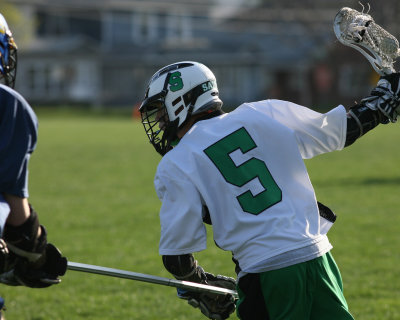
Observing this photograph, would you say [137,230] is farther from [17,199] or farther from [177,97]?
[17,199]

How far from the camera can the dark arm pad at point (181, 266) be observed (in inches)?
→ 145

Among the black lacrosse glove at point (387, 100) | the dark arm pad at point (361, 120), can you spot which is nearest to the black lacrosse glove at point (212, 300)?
the dark arm pad at point (361, 120)

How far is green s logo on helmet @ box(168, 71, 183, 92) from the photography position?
387cm

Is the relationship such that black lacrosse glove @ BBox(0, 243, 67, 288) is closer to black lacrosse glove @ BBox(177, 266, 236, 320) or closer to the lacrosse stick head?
black lacrosse glove @ BBox(177, 266, 236, 320)

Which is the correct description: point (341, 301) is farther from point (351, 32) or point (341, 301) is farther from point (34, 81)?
point (34, 81)

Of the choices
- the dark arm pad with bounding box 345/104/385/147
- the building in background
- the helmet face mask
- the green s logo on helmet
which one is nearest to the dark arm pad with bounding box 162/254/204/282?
the green s logo on helmet

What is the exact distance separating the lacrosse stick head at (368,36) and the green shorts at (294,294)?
1.13m

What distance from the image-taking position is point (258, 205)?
3.58m

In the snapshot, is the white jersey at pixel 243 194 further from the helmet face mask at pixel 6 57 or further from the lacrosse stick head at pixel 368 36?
the helmet face mask at pixel 6 57

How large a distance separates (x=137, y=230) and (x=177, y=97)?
6.44 m

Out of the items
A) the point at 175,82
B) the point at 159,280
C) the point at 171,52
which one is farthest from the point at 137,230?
the point at 171,52

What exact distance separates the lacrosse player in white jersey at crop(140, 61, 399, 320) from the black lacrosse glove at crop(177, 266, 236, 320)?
0.78 feet

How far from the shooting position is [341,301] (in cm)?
368

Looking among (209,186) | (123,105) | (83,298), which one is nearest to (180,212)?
(209,186)
